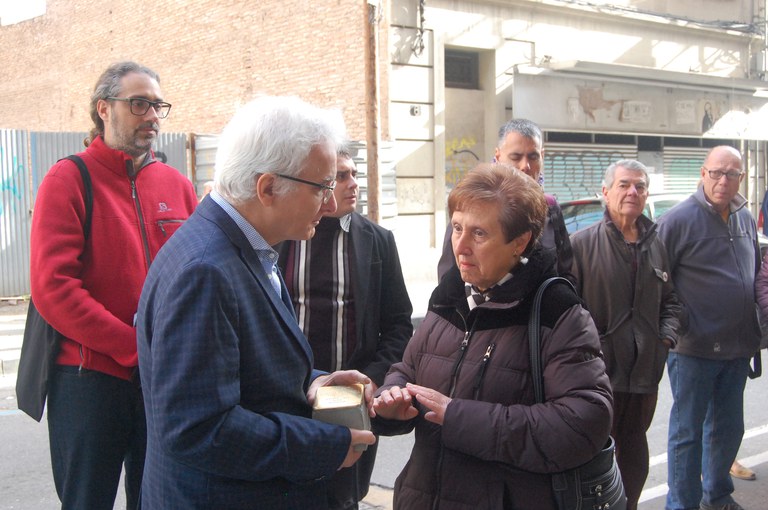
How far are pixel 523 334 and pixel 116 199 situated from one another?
1.67 m

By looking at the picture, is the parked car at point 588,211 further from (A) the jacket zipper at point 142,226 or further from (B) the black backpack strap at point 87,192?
(B) the black backpack strap at point 87,192

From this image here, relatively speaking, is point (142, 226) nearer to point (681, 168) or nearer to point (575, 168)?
point (575, 168)

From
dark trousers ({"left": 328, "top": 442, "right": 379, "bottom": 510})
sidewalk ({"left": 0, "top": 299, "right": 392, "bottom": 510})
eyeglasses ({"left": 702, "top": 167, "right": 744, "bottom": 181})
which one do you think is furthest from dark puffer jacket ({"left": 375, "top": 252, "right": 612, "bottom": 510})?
eyeglasses ({"left": 702, "top": 167, "right": 744, "bottom": 181})

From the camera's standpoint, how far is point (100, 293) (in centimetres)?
292

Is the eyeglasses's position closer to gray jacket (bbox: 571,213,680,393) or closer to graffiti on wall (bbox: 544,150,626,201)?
gray jacket (bbox: 571,213,680,393)

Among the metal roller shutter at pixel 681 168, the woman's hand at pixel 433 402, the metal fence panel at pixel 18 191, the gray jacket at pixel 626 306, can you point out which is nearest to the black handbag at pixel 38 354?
the woman's hand at pixel 433 402

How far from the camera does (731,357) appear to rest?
14.3 ft

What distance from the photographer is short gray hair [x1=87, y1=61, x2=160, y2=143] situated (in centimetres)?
314

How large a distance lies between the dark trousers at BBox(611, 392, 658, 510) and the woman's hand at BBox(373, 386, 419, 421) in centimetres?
198

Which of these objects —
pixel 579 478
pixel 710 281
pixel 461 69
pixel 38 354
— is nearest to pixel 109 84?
pixel 38 354

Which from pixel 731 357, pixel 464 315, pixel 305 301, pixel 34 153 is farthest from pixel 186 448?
pixel 34 153

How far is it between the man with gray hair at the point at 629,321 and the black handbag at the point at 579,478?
1637 millimetres

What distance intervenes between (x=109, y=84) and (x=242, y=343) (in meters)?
1.72

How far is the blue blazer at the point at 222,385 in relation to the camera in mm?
1793
